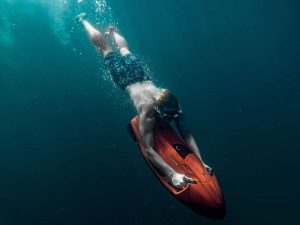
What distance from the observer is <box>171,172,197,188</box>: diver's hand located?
498 cm

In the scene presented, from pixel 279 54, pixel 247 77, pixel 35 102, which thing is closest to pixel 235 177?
pixel 247 77

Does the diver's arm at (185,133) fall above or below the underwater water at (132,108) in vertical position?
below

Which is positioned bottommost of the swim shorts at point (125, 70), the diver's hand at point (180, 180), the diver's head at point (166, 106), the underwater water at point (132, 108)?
the diver's hand at point (180, 180)

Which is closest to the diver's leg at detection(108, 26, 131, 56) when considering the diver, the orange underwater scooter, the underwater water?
the diver

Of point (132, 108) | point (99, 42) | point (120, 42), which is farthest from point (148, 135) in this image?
point (132, 108)

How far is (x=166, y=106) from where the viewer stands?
550cm

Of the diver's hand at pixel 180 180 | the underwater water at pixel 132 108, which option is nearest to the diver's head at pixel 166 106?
the diver's hand at pixel 180 180

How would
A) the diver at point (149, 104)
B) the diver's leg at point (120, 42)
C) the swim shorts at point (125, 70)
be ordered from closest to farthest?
the diver at point (149, 104)
the swim shorts at point (125, 70)
the diver's leg at point (120, 42)

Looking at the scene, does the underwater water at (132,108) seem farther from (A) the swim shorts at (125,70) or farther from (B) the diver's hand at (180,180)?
(B) the diver's hand at (180,180)

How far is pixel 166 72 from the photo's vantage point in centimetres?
2581

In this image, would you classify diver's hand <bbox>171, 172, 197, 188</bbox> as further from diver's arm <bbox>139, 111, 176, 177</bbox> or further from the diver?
diver's arm <bbox>139, 111, 176, 177</bbox>

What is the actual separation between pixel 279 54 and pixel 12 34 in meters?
19.6

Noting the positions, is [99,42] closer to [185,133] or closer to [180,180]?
[185,133]

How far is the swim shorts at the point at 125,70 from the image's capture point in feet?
22.6
